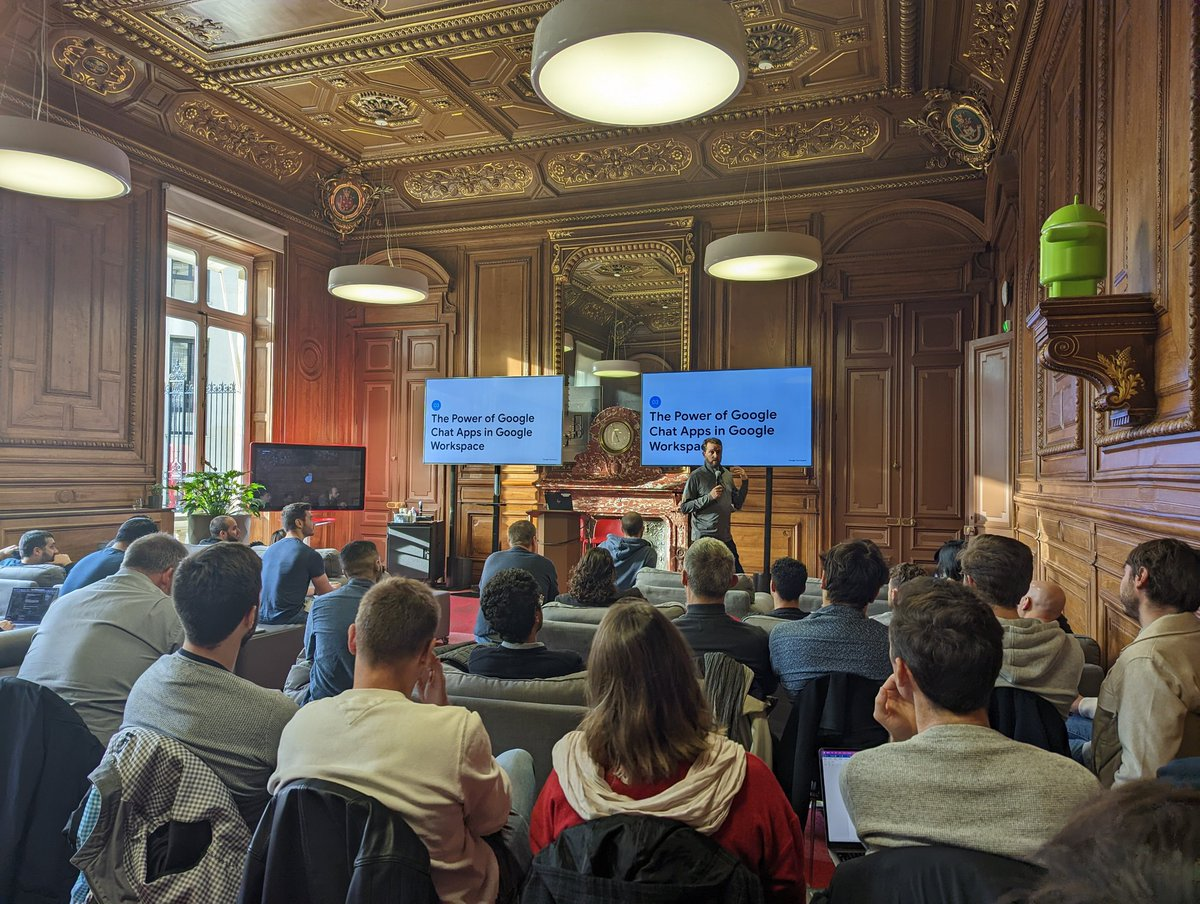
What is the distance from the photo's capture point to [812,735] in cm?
212

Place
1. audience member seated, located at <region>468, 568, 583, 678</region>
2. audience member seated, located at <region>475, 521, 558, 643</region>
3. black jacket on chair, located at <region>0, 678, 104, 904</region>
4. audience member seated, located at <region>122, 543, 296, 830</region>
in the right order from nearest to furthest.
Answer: audience member seated, located at <region>122, 543, 296, 830</region>, black jacket on chair, located at <region>0, 678, 104, 904</region>, audience member seated, located at <region>468, 568, 583, 678</region>, audience member seated, located at <region>475, 521, 558, 643</region>

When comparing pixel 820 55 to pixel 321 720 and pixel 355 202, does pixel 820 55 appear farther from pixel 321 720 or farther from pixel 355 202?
pixel 321 720

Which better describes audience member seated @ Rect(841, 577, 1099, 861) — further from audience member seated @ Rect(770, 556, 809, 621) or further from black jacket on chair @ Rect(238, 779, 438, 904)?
audience member seated @ Rect(770, 556, 809, 621)

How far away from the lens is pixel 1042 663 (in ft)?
6.33

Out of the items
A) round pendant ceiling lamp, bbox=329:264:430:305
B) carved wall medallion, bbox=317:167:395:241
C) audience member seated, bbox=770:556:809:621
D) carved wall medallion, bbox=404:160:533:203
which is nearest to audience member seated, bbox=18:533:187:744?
audience member seated, bbox=770:556:809:621

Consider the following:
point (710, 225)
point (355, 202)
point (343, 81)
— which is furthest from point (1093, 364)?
point (355, 202)

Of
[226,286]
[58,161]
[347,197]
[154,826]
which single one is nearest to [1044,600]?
[154,826]

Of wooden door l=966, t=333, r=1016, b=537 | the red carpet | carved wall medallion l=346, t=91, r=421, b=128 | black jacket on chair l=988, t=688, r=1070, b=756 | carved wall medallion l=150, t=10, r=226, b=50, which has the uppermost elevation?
carved wall medallion l=346, t=91, r=421, b=128

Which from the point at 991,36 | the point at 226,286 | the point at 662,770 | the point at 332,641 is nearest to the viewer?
the point at 662,770

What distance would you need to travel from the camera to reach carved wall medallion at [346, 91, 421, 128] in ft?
22.9

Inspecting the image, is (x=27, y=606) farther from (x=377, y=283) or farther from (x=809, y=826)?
(x=377, y=283)

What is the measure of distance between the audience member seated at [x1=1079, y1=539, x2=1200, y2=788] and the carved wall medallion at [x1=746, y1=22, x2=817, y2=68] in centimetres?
502

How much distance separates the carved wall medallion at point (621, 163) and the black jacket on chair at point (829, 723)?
259 inches

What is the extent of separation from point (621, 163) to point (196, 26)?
12.7ft
